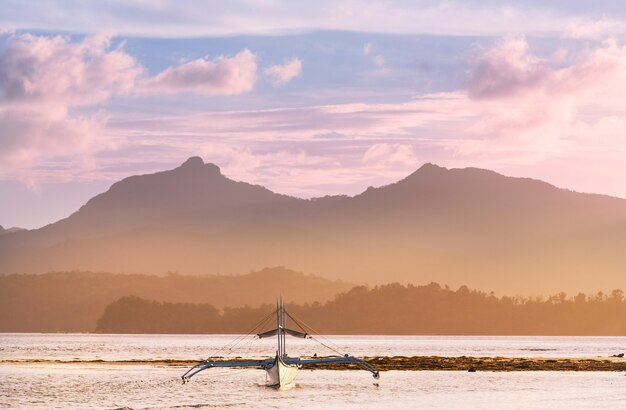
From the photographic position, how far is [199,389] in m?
95.5

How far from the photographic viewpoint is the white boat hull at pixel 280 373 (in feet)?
302

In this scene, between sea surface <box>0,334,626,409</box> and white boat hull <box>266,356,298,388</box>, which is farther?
white boat hull <box>266,356,298,388</box>

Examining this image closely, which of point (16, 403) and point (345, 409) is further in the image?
point (16, 403)

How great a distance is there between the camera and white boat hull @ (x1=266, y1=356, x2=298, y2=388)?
302 feet

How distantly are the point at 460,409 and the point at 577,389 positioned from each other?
2330cm

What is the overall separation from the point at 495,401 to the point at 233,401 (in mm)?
21731

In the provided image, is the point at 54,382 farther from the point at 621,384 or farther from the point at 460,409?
the point at 621,384

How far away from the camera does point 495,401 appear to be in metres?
81.6

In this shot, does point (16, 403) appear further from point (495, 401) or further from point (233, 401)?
point (495, 401)

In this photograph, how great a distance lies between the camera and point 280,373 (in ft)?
303

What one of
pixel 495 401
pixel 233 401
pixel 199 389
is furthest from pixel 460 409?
pixel 199 389

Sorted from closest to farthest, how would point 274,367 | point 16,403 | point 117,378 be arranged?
point 16,403
point 274,367
point 117,378

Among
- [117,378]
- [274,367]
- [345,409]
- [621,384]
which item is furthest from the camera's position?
[117,378]

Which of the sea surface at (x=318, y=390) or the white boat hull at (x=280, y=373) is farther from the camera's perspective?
the white boat hull at (x=280, y=373)
